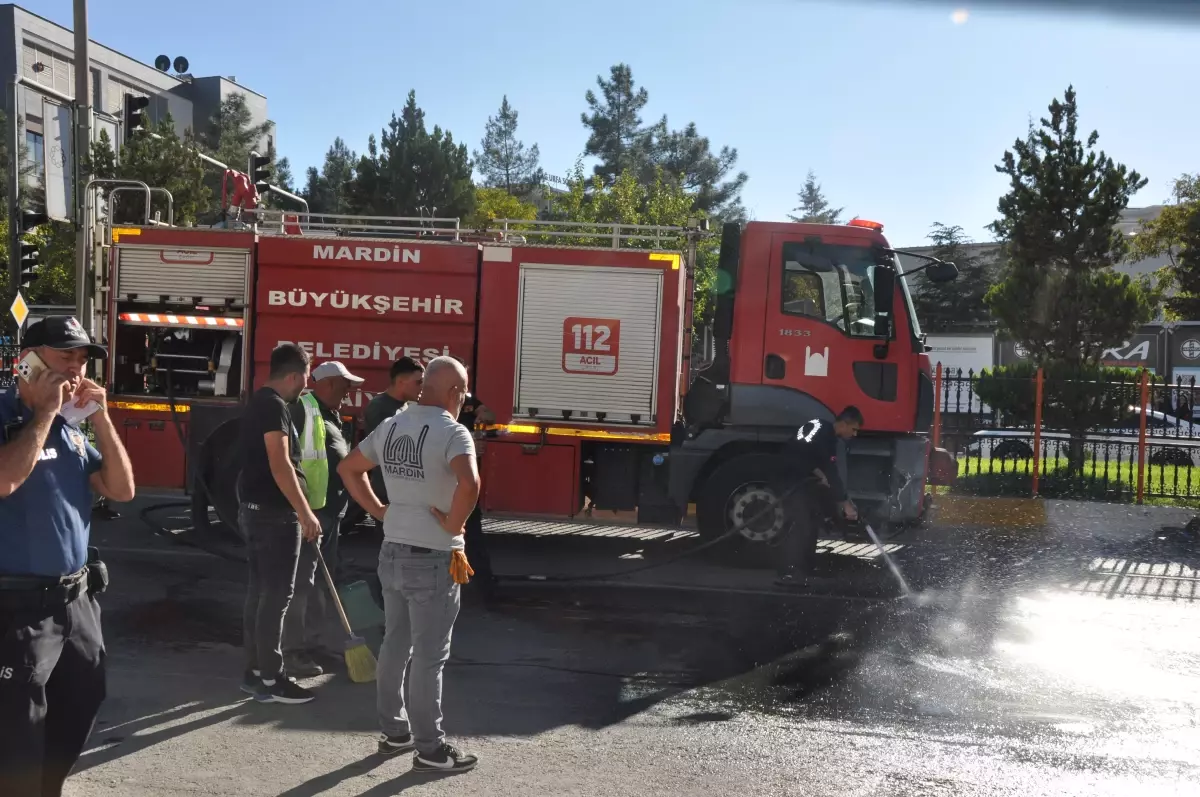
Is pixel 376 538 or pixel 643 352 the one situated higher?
pixel 643 352

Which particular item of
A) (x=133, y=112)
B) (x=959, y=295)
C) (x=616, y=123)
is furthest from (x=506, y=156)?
(x=133, y=112)

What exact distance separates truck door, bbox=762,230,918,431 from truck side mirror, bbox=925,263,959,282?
36 cm

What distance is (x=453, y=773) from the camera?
4.63 m

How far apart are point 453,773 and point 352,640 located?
1402mm

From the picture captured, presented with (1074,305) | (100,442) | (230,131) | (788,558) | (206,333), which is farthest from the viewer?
(230,131)

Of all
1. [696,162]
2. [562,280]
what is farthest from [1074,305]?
[696,162]

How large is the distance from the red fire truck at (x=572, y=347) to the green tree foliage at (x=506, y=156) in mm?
59303

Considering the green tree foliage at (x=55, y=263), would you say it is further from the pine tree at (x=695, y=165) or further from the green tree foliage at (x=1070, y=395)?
the pine tree at (x=695, y=165)

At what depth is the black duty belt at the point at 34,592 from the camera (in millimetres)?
3297

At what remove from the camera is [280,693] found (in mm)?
5461

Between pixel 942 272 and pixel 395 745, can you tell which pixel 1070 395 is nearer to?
pixel 942 272

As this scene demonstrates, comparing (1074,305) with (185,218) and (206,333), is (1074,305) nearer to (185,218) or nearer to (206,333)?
(206,333)

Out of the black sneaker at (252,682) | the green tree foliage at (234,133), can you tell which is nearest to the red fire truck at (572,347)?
the black sneaker at (252,682)

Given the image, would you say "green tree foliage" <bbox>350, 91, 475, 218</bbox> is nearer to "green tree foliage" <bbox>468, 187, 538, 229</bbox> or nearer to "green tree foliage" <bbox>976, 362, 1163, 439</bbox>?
"green tree foliage" <bbox>468, 187, 538, 229</bbox>
